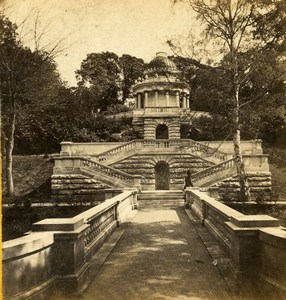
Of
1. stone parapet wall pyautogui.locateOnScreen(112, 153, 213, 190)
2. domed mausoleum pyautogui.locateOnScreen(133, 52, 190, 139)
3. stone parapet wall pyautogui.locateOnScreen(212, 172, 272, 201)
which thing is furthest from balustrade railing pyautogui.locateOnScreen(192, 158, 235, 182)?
domed mausoleum pyautogui.locateOnScreen(133, 52, 190, 139)

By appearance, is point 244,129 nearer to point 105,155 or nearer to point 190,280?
point 105,155

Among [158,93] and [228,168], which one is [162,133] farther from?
[228,168]

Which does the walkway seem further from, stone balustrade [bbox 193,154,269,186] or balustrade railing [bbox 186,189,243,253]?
stone balustrade [bbox 193,154,269,186]

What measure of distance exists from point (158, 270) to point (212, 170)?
16.7 m

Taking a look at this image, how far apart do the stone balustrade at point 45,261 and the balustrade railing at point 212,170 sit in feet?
54.1

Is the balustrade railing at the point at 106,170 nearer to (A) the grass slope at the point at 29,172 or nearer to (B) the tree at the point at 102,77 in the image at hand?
(A) the grass slope at the point at 29,172

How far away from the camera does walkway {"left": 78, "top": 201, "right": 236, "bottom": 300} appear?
555cm

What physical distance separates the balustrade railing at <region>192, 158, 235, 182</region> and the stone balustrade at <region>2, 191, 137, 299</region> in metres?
16.5

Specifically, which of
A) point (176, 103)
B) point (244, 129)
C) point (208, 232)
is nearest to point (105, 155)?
point (244, 129)

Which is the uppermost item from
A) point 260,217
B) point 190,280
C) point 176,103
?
point 176,103

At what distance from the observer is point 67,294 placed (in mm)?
5371

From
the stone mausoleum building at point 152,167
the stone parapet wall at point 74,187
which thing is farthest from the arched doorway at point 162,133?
the stone parapet wall at point 74,187

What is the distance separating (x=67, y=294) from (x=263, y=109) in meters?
14.6

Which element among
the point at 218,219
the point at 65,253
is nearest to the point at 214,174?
the point at 218,219
